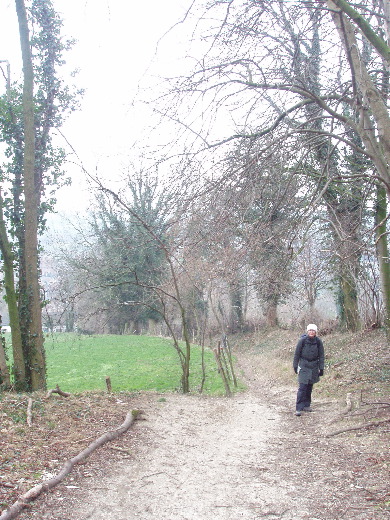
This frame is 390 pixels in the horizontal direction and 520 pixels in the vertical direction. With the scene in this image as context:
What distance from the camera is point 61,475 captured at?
5.21 m

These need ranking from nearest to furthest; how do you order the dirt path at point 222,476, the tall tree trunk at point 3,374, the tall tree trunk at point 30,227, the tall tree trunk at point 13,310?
1. the dirt path at point 222,476
2. the tall tree trunk at point 3,374
3. the tall tree trunk at point 13,310
4. the tall tree trunk at point 30,227

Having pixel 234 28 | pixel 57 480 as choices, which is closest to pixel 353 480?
pixel 57 480

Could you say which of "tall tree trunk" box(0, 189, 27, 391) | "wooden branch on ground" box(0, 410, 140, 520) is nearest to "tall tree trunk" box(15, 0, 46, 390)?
"tall tree trunk" box(0, 189, 27, 391)

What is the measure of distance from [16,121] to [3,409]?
785cm

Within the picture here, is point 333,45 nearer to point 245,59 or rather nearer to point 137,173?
point 245,59

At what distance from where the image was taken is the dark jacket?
9.82 meters

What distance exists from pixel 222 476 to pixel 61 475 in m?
1.81

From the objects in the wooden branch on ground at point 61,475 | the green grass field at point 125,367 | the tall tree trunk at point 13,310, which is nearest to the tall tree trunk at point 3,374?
the tall tree trunk at point 13,310

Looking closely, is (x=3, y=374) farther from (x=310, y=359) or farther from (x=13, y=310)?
(x=310, y=359)

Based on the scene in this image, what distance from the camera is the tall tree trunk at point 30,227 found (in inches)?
435

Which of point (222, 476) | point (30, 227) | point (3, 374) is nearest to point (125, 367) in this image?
point (3, 374)

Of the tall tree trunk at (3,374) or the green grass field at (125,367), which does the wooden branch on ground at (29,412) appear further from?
the green grass field at (125,367)

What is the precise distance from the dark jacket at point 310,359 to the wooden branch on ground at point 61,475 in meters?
3.64

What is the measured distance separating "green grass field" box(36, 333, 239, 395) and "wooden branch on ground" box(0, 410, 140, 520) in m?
4.53
